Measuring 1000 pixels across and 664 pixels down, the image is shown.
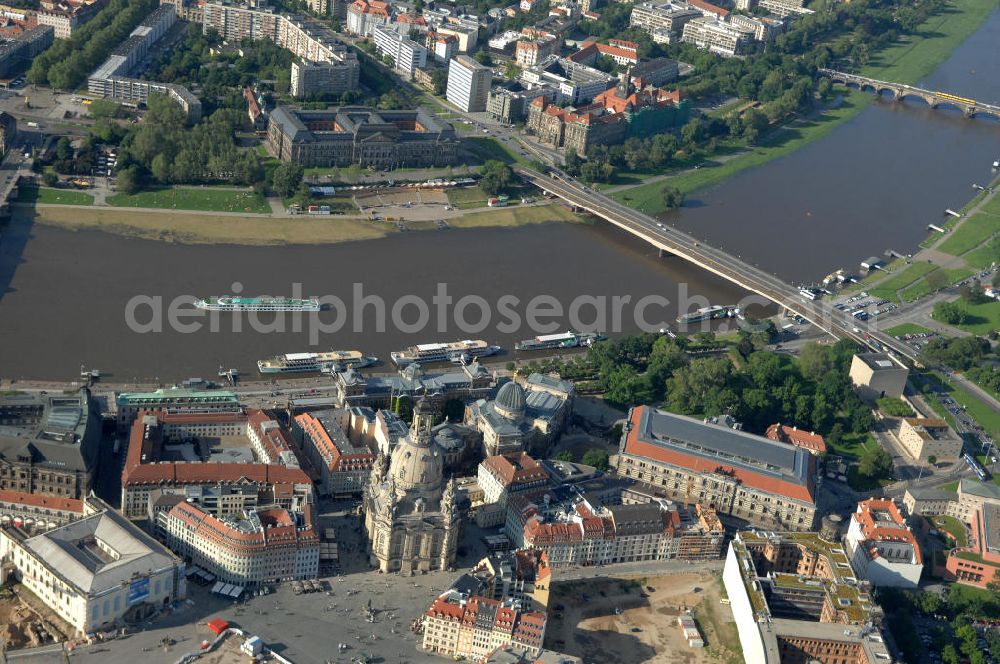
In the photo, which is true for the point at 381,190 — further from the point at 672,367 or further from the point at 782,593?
the point at 782,593

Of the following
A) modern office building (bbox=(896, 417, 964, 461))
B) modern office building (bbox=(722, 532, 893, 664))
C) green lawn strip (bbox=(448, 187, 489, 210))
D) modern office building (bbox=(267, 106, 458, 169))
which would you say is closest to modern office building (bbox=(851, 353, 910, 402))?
modern office building (bbox=(896, 417, 964, 461))

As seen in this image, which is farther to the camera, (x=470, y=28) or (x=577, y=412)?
(x=470, y=28)

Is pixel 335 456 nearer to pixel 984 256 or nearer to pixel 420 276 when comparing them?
pixel 420 276

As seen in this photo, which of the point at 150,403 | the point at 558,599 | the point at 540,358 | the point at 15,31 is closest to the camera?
the point at 558,599

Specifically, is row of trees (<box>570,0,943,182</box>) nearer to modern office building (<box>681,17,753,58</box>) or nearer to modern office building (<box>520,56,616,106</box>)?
modern office building (<box>681,17,753,58</box>)

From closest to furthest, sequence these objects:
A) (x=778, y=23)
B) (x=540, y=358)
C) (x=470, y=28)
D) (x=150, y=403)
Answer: (x=150, y=403)
(x=540, y=358)
(x=470, y=28)
(x=778, y=23)

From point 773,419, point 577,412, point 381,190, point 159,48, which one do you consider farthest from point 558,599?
point 159,48

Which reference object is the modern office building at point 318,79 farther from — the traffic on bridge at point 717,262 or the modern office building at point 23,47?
the modern office building at point 23,47
